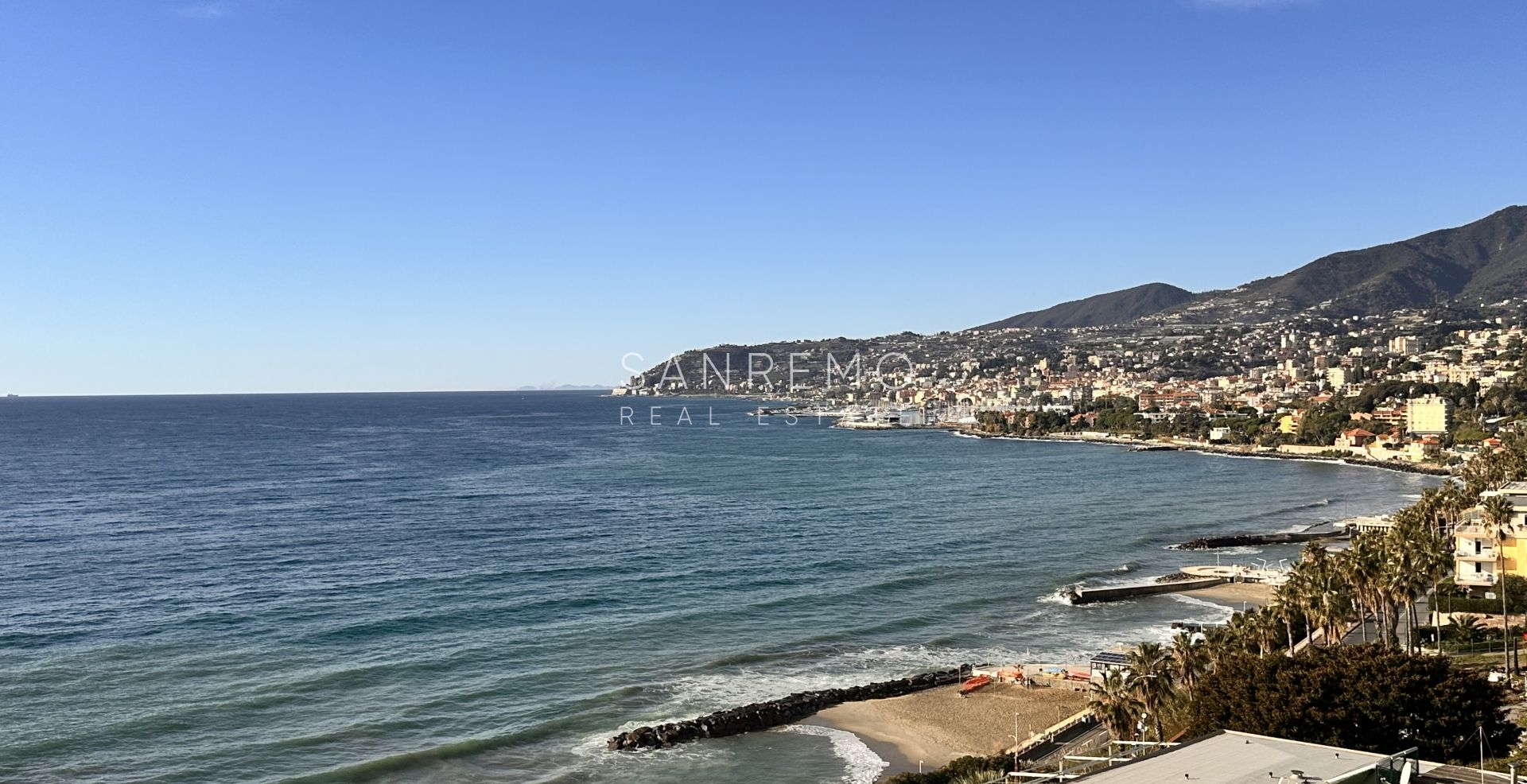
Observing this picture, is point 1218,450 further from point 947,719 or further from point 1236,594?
point 947,719

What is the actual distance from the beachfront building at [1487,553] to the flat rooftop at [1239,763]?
1016 inches

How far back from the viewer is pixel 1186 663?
22.9m

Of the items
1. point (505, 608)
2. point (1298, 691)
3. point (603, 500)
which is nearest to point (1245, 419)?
point (603, 500)

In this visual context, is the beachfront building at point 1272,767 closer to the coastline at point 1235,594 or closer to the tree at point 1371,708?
the tree at point 1371,708

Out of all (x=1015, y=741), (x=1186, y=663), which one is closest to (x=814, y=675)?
(x=1015, y=741)

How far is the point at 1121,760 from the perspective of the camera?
1586 cm

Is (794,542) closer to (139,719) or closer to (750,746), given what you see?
(750,746)

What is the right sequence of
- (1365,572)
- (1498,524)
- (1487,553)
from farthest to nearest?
(1487,553) < (1498,524) < (1365,572)

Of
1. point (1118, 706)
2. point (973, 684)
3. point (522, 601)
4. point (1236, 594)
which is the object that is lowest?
point (1236, 594)

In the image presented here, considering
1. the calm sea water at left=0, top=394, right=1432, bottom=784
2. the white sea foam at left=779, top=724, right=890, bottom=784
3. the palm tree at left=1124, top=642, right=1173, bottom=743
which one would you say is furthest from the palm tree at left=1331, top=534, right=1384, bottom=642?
the white sea foam at left=779, top=724, right=890, bottom=784

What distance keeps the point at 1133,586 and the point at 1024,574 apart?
4.77m

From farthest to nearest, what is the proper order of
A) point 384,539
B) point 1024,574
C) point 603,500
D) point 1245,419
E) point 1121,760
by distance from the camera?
1. point 1245,419
2. point 603,500
3. point 384,539
4. point 1024,574
5. point 1121,760

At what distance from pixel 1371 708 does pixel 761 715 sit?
45.0ft

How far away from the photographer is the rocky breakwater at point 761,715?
2559 centimetres
